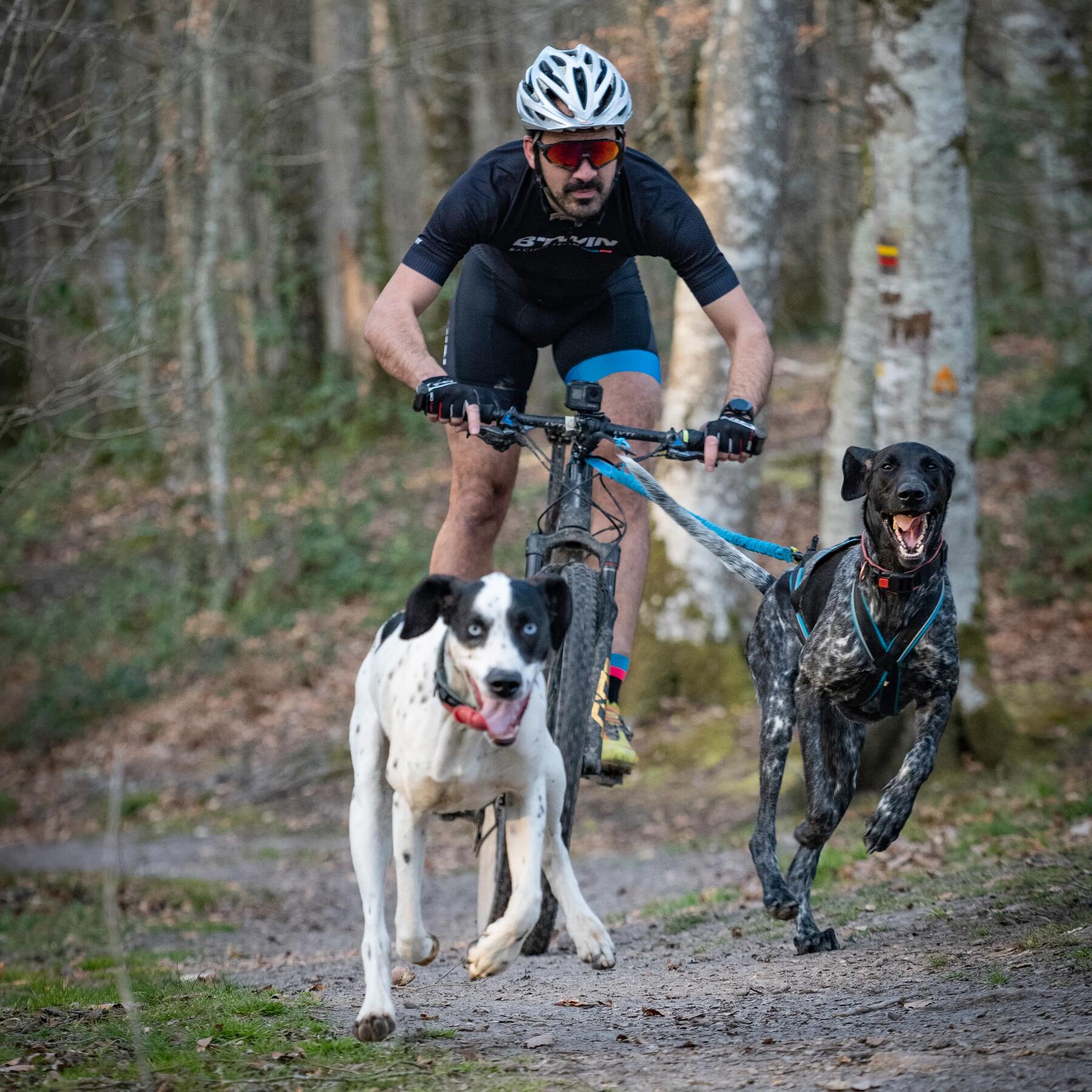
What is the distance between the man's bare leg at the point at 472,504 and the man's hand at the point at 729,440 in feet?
3.02

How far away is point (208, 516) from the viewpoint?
18672 millimetres

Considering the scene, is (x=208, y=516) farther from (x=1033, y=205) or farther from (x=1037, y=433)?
(x=1033, y=205)

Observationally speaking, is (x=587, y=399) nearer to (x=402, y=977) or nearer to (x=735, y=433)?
(x=735, y=433)

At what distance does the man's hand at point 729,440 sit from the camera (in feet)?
14.8

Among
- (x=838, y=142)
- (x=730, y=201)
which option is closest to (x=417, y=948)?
(x=730, y=201)

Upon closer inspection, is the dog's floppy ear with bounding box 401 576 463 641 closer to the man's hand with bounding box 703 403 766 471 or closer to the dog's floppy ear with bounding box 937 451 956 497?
the man's hand with bounding box 703 403 766 471

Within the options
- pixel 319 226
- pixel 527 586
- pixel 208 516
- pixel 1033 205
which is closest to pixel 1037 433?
pixel 1033 205

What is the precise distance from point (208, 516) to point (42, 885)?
10.0 m

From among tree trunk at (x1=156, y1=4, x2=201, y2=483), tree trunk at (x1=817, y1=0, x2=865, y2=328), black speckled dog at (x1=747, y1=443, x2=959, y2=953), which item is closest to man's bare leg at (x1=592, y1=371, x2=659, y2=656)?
black speckled dog at (x1=747, y1=443, x2=959, y2=953)

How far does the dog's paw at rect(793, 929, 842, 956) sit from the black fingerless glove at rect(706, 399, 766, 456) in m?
1.88

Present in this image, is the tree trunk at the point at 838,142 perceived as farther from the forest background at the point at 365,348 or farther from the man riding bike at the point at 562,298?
the man riding bike at the point at 562,298

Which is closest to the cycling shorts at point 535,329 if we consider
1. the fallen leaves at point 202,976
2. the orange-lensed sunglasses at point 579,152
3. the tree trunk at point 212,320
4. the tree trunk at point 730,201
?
the orange-lensed sunglasses at point 579,152

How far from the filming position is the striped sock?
4.98 metres

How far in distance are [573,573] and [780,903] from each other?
147cm
